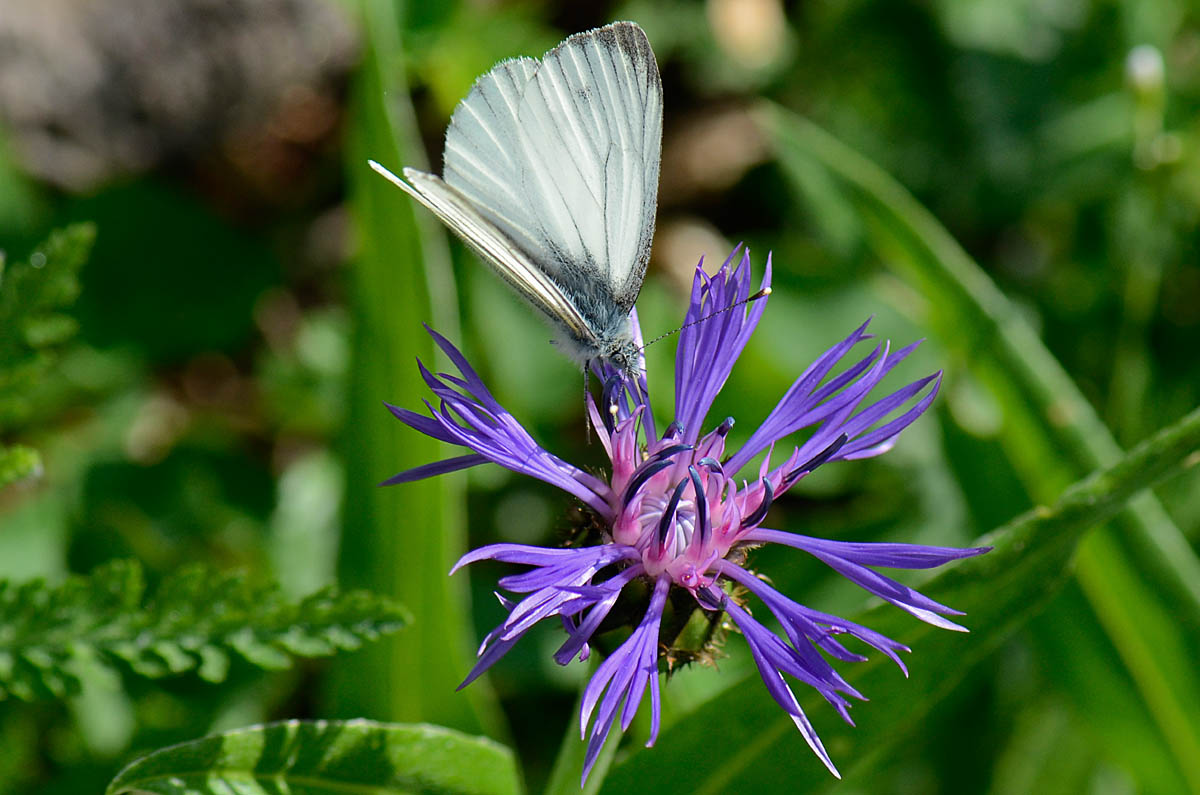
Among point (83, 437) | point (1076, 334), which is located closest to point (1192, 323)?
point (1076, 334)

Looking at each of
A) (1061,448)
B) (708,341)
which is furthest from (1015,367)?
(708,341)

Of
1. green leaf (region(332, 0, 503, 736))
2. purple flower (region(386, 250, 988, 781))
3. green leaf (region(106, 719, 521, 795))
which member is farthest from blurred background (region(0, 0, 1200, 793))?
purple flower (region(386, 250, 988, 781))

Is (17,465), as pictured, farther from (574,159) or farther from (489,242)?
(574,159)

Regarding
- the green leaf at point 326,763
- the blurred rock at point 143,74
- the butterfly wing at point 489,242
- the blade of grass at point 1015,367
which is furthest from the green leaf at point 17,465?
the blurred rock at point 143,74

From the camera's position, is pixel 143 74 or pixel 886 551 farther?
pixel 143 74

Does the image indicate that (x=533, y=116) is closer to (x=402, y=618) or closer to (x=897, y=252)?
(x=402, y=618)

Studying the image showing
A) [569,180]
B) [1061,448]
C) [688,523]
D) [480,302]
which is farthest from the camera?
[480,302]
